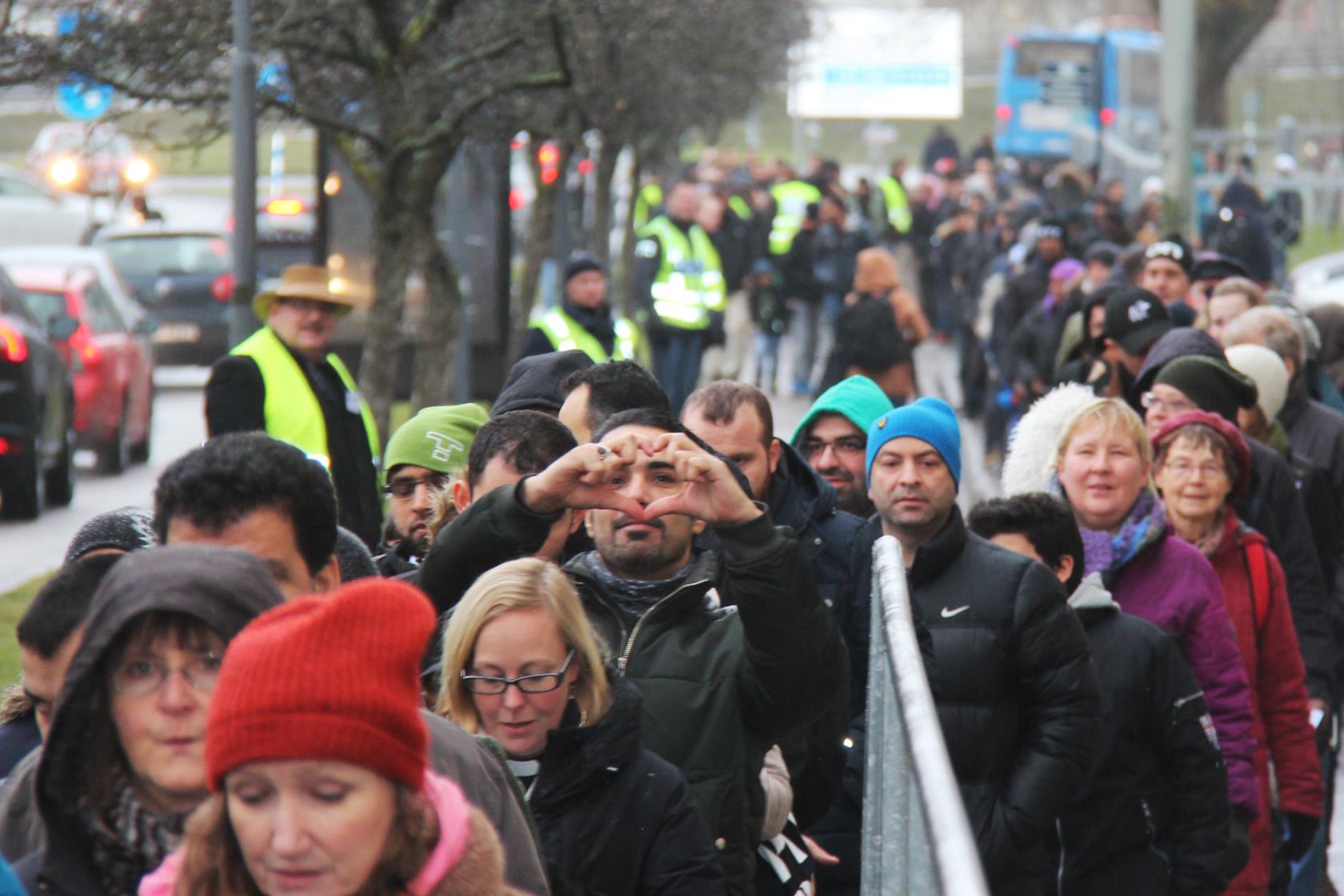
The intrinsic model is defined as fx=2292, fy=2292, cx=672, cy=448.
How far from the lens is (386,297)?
14117 millimetres

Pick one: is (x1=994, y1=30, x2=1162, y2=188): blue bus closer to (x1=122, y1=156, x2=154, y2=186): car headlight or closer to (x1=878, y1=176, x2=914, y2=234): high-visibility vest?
(x1=878, y1=176, x2=914, y2=234): high-visibility vest

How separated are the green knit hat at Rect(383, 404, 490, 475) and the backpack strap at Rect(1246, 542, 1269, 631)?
2310mm

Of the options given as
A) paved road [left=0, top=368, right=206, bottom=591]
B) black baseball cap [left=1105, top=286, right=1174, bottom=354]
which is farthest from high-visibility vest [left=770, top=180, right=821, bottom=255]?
black baseball cap [left=1105, top=286, right=1174, bottom=354]

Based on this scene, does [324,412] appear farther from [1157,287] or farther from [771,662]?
[1157,287]

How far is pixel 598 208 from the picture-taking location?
25.5 meters

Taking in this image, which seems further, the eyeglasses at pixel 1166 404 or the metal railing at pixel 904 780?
the eyeglasses at pixel 1166 404

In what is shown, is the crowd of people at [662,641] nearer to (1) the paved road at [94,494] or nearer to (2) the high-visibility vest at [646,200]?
(1) the paved road at [94,494]

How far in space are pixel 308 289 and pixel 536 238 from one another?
45.7 feet

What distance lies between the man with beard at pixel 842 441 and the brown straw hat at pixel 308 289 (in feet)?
6.90

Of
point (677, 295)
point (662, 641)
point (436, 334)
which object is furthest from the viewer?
point (677, 295)

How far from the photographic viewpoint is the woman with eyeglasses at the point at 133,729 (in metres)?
3.03

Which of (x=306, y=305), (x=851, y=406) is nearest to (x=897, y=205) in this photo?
(x=306, y=305)

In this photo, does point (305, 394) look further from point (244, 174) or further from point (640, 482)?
point (244, 174)

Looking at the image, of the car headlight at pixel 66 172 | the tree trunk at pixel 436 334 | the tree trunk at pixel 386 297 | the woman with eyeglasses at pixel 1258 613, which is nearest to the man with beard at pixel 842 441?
the woman with eyeglasses at pixel 1258 613
